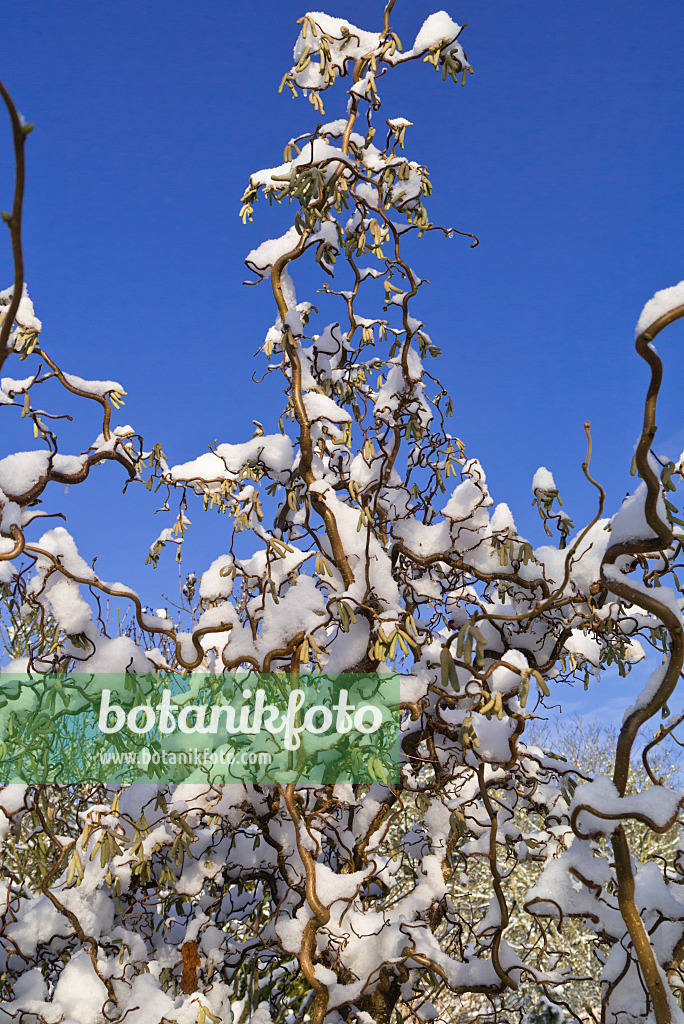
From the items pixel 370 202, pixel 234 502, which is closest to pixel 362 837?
pixel 234 502

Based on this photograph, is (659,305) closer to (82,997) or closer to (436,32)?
(436,32)

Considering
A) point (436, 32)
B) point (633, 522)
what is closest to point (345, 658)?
point (633, 522)

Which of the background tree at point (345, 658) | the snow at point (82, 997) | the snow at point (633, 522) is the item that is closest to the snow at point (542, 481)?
the background tree at point (345, 658)

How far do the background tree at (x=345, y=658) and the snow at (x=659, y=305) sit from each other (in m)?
0.24

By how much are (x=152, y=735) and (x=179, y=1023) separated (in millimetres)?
661

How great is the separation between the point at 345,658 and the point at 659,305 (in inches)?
38.3

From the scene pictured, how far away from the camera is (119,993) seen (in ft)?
6.08

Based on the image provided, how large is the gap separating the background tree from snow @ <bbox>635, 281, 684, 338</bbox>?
240mm

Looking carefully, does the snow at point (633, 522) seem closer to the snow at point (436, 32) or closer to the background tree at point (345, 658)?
the background tree at point (345, 658)

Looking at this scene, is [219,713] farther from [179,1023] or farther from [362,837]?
[179,1023]

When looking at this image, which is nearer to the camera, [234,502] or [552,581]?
[552,581]

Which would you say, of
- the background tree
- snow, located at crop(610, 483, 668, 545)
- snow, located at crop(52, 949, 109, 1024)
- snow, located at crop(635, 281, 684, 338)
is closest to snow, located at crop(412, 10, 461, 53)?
the background tree

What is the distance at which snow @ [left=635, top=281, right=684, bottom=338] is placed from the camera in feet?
3.87

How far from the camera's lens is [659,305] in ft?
3.92
